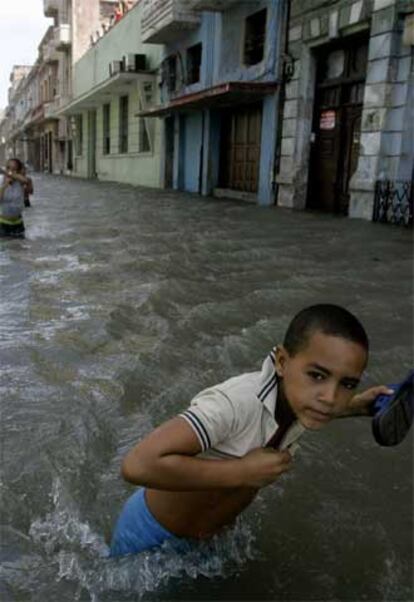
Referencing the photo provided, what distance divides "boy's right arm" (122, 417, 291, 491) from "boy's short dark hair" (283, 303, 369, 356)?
311 millimetres

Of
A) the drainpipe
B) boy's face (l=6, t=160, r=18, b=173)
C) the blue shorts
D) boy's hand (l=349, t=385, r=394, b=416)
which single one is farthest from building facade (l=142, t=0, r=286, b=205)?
the blue shorts

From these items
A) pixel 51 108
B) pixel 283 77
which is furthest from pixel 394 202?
pixel 51 108

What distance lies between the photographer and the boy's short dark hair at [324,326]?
1.77 meters

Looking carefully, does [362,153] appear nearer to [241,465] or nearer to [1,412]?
[1,412]

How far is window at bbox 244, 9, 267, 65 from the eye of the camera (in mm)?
16719

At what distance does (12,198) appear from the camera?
9.88 m

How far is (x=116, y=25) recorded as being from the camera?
94.5 ft

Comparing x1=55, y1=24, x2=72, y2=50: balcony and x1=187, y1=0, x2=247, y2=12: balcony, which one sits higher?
x1=55, y1=24, x2=72, y2=50: balcony

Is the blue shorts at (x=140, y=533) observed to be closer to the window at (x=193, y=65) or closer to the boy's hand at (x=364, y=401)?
the boy's hand at (x=364, y=401)

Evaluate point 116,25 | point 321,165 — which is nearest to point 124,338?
point 321,165

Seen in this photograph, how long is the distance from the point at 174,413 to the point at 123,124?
90.9 ft

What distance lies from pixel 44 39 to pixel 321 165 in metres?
41.8

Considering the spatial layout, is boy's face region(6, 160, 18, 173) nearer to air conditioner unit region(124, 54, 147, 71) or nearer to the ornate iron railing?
the ornate iron railing

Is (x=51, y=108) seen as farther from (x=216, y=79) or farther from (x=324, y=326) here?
(x=324, y=326)
